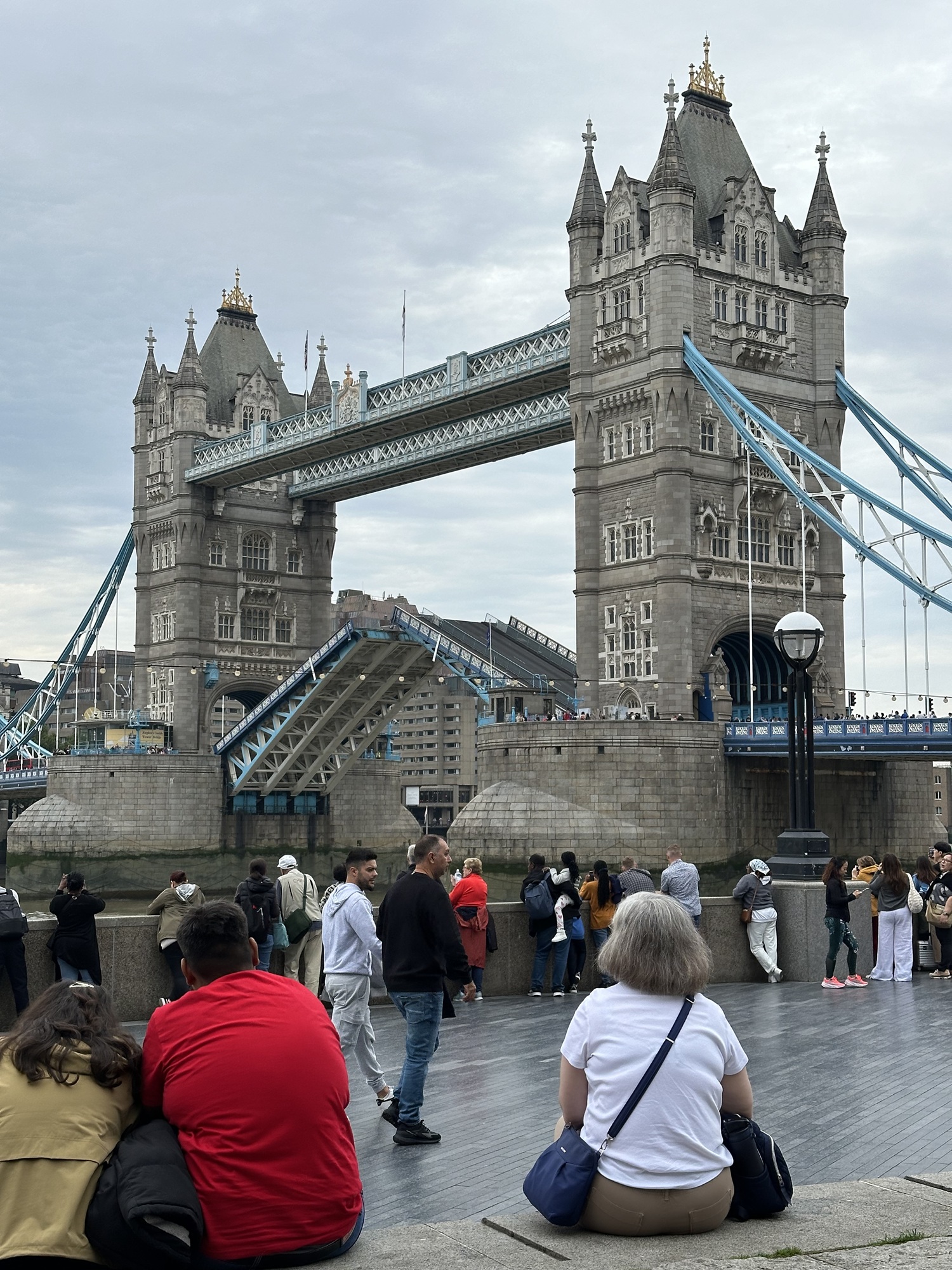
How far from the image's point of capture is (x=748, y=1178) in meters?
5.07

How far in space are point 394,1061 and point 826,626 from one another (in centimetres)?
3835

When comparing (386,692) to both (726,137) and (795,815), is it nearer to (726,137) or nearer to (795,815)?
(726,137)

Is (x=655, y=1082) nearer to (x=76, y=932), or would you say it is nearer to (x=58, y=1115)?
(x=58, y=1115)

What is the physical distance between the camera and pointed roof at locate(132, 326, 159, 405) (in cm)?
6769

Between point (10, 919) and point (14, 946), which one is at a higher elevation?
point (10, 919)

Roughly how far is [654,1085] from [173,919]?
7.48m

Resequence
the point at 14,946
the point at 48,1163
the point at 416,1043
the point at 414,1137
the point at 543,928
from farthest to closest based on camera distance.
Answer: the point at 543,928 < the point at 14,946 < the point at 416,1043 < the point at 414,1137 < the point at 48,1163

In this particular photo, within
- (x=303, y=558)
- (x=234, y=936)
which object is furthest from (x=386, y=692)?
(x=234, y=936)

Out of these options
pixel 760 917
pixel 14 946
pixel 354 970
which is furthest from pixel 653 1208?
pixel 760 917

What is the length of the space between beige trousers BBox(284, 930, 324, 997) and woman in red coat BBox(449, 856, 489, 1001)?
1.29 m

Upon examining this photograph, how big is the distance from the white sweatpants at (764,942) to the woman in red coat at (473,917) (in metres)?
3.15

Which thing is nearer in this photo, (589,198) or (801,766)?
(801,766)

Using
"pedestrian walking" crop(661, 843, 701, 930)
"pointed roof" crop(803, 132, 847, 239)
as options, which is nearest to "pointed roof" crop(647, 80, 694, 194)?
"pointed roof" crop(803, 132, 847, 239)

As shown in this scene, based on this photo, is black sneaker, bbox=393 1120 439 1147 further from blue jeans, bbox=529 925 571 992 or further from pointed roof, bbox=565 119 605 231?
pointed roof, bbox=565 119 605 231
